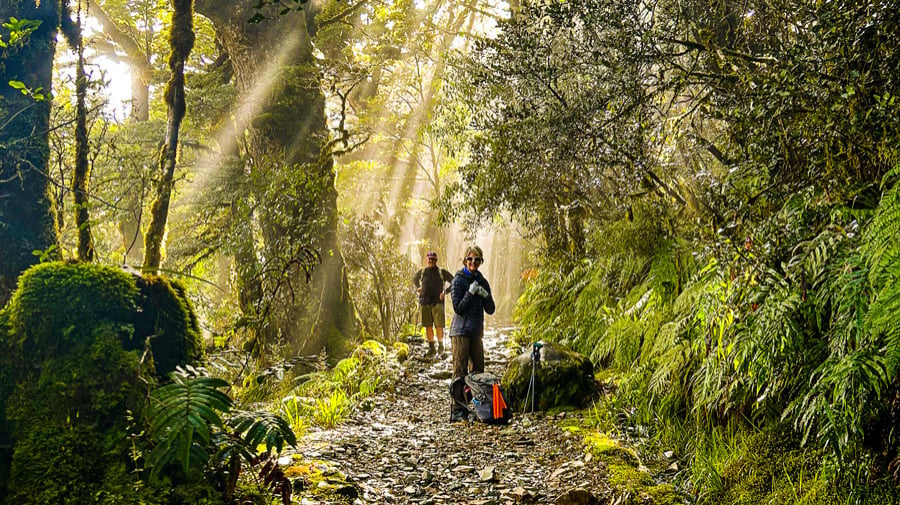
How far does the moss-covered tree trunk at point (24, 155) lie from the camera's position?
4129 mm

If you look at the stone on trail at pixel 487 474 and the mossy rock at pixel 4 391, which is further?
the stone on trail at pixel 487 474

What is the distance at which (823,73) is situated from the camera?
379 centimetres

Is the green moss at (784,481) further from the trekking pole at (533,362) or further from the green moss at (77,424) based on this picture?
the green moss at (77,424)

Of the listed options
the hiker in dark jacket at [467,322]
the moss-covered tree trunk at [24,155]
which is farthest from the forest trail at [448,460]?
the moss-covered tree trunk at [24,155]

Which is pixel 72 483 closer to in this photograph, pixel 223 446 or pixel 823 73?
pixel 223 446

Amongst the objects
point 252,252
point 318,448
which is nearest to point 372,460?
point 318,448

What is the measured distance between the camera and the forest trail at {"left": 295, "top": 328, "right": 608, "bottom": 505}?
4.66m

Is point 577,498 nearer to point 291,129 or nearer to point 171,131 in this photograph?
point 171,131

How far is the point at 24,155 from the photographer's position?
420 centimetres

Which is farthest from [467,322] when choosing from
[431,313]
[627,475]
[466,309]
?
[431,313]

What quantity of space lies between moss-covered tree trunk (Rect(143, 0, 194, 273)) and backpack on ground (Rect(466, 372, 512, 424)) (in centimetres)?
390

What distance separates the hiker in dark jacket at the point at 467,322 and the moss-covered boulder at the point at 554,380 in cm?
62

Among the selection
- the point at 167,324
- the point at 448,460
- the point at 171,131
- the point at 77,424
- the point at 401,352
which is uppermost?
the point at 171,131

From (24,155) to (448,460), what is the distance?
4357 millimetres
